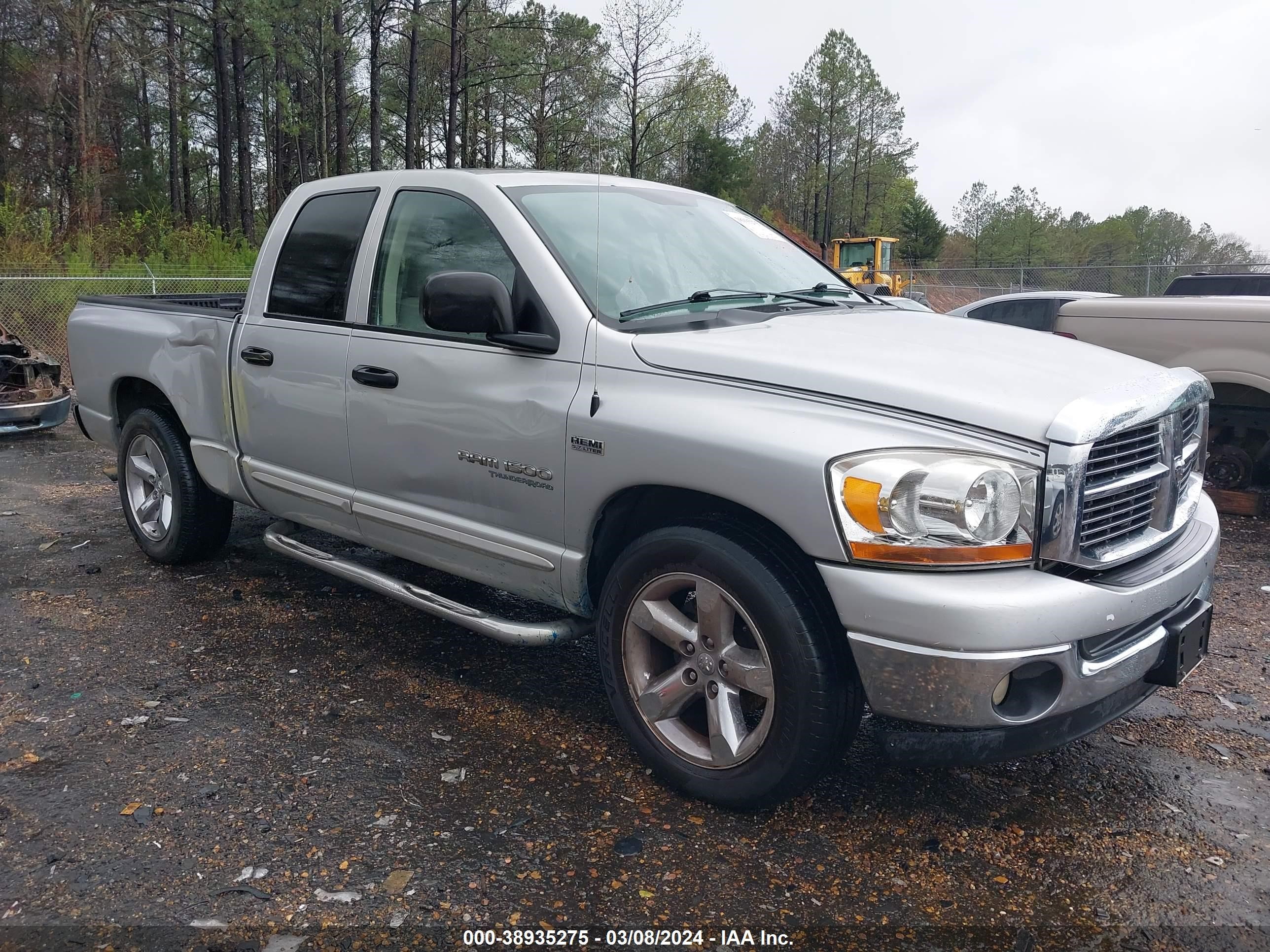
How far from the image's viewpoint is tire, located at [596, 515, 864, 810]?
2705mm

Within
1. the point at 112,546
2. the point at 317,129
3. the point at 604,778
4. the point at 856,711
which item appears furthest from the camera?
the point at 317,129

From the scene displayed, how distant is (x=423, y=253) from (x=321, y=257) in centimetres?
70

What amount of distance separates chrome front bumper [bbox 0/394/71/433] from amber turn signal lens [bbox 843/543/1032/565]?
9564 millimetres

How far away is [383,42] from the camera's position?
118 ft

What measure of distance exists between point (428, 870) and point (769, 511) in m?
1.33

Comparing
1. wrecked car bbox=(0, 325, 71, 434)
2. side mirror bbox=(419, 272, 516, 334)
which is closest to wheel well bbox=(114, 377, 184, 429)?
side mirror bbox=(419, 272, 516, 334)

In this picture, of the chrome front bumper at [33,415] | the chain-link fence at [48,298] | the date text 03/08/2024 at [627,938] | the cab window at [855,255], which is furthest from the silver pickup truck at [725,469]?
the cab window at [855,255]

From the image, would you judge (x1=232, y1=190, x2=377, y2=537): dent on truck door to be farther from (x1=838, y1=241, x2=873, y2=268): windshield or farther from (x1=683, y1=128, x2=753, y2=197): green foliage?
(x1=683, y1=128, x2=753, y2=197): green foliage

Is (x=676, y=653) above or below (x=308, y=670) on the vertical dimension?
above

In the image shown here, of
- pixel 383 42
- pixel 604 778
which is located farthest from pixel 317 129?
pixel 604 778

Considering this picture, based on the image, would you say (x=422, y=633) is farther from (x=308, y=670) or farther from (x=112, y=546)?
(x=112, y=546)

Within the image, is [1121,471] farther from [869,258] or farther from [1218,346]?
[869,258]

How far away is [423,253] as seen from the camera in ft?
12.9

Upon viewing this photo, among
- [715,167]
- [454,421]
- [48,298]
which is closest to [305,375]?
[454,421]
